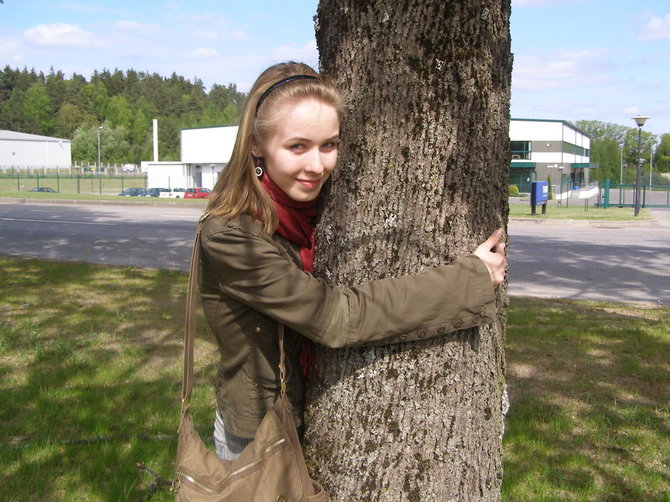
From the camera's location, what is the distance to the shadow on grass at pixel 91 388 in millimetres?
3451

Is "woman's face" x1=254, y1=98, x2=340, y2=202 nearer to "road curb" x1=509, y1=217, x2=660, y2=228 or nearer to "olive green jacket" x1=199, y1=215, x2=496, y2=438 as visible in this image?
A: "olive green jacket" x1=199, y1=215, x2=496, y2=438

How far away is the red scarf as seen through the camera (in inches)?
73.5

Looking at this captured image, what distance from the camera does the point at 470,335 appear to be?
1833 mm

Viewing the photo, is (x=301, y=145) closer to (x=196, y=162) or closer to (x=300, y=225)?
(x=300, y=225)

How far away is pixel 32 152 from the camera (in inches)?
3676

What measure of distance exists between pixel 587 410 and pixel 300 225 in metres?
3.05

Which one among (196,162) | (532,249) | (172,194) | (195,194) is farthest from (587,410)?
(196,162)

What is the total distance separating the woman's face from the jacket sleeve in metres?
0.20

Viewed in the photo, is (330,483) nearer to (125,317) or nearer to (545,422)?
(545,422)

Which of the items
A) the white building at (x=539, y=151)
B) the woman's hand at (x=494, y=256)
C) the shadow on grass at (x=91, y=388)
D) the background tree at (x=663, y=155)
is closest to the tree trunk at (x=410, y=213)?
the woman's hand at (x=494, y=256)

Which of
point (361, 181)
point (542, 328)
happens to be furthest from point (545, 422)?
point (361, 181)

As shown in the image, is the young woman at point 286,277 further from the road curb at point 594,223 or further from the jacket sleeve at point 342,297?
the road curb at point 594,223

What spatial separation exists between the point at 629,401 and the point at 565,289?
16.3 feet

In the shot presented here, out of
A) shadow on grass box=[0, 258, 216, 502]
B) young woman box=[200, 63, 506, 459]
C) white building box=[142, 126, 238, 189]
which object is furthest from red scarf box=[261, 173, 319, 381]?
white building box=[142, 126, 238, 189]
